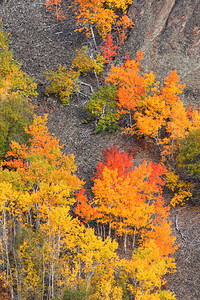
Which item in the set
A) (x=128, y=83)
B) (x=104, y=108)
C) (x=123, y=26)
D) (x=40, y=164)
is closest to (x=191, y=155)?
(x=128, y=83)

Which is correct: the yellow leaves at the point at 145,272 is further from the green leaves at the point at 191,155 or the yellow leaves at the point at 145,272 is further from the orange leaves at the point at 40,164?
the green leaves at the point at 191,155

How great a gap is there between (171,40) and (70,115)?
44.3 feet

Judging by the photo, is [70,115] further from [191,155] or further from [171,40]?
[171,40]

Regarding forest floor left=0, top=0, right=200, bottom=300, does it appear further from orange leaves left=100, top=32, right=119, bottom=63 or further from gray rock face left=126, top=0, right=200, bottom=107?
gray rock face left=126, top=0, right=200, bottom=107

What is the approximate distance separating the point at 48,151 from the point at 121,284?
12.9 meters

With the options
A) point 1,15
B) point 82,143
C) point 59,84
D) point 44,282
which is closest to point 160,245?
point 44,282

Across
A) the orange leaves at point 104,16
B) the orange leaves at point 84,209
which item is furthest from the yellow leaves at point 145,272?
the orange leaves at point 104,16

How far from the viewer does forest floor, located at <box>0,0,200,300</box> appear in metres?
36.8

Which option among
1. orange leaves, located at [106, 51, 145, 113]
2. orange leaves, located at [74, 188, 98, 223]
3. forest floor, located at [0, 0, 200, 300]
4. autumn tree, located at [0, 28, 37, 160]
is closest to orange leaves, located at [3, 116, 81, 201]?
autumn tree, located at [0, 28, 37, 160]

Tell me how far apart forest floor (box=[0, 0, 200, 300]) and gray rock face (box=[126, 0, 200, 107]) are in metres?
6.69

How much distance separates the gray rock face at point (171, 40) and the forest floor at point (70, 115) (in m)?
6.69

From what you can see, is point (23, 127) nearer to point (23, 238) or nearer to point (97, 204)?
point (97, 204)

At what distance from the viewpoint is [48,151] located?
3862cm

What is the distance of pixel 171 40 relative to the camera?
50.6 m
